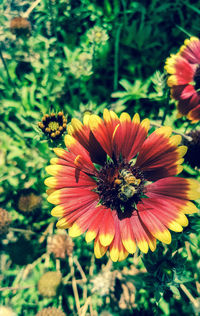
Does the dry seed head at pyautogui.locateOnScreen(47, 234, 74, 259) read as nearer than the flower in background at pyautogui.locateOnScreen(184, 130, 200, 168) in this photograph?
No

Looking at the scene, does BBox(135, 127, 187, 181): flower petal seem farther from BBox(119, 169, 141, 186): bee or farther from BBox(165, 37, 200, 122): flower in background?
BBox(165, 37, 200, 122): flower in background

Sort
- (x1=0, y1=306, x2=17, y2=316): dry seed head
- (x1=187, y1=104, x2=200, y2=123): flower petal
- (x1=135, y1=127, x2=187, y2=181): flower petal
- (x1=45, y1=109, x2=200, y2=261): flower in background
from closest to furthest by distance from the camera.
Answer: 1. (x1=45, y1=109, x2=200, y2=261): flower in background
2. (x1=135, y1=127, x2=187, y2=181): flower petal
3. (x1=0, y1=306, x2=17, y2=316): dry seed head
4. (x1=187, y1=104, x2=200, y2=123): flower petal

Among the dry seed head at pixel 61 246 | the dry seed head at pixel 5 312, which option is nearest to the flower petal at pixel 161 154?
the dry seed head at pixel 61 246

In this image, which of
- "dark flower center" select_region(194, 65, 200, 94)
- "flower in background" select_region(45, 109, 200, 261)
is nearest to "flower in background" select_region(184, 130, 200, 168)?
"flower in background" select_region(45, 109, 200, 261)

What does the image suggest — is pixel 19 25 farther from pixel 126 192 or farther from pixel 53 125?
pixel 126 192

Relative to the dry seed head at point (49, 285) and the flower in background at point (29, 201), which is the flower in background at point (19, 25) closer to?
the flower in background at point (29, 201)

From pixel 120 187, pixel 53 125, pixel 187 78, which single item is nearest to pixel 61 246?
pixel 120 187
